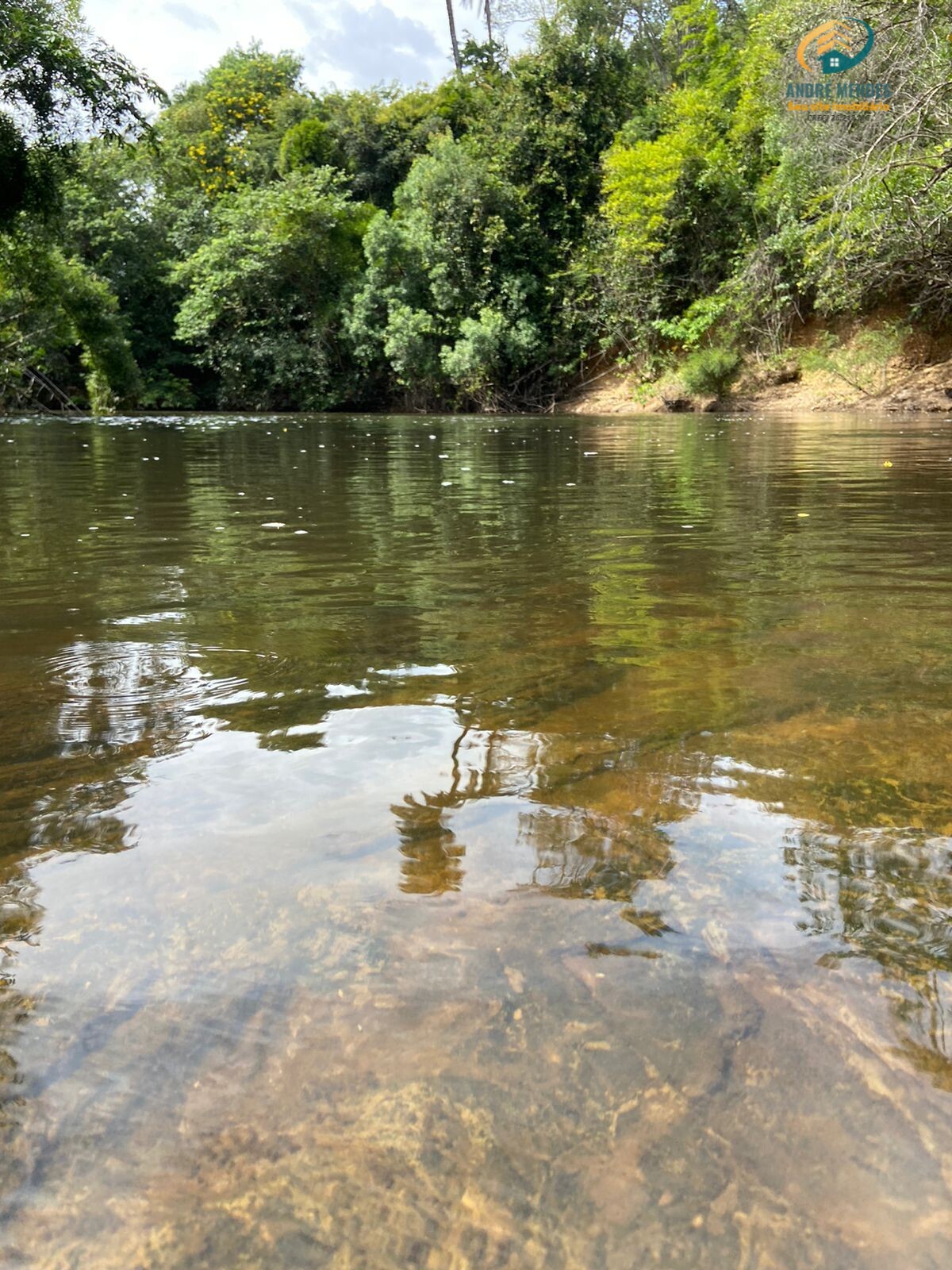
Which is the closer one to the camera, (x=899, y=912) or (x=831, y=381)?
(x=899, y=912)

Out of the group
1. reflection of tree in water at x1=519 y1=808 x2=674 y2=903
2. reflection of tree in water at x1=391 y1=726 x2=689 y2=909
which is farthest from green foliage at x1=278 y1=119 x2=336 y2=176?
reflection of tree in water at x1=519 y1=808 x2=674 y2=903

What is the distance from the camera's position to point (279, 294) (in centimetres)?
3195

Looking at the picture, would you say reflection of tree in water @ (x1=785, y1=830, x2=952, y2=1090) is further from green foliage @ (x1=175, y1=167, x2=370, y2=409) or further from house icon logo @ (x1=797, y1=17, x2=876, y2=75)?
green foliage @ (x1=175, y1=167, x2=370, y2=409)

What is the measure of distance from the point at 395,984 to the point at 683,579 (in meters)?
2.85

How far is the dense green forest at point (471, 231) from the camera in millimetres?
17281

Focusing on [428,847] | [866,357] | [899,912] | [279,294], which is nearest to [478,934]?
[428,847]

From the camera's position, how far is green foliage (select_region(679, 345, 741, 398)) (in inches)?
889

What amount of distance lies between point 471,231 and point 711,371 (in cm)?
1015

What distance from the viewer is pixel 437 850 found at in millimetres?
1507

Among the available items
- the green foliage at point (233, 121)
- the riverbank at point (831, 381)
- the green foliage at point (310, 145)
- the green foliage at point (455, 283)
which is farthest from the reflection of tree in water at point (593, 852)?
the green foliage at point (233, 121)

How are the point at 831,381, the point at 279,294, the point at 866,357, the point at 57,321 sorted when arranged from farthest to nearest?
the point at 279,294
the point at 57,321
the point at 831,381
the point at 866,357

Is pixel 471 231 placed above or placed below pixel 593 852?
above

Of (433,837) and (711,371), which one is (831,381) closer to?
(711,371)

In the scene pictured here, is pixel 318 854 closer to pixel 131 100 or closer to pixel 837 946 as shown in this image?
pixel 837 946
